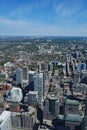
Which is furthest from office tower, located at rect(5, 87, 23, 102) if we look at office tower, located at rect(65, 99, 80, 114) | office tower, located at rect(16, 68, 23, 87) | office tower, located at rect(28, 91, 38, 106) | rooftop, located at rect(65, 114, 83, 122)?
rooftop, located at rect(65, 114, 83, 122)

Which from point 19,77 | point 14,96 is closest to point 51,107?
point 14,96

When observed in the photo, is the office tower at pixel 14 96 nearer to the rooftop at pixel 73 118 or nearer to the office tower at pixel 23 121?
the office tower at pixel 23 121

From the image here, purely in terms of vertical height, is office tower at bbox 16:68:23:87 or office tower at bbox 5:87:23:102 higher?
office tower at bbox 16:68:23:87

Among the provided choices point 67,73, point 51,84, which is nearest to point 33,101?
point 51,84

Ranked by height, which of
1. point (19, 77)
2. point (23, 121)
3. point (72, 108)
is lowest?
point (23, 121)

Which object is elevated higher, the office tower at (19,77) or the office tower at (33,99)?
the office tower at (19,77)

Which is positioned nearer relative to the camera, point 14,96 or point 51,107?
point 51,107

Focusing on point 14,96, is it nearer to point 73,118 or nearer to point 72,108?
point 72,108

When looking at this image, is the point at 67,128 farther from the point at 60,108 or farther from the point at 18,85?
the point at 18,85

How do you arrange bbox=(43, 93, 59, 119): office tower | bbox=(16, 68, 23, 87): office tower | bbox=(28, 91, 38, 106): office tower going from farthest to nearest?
bbox=(16, 68, 23, 87): office tower < bbox=(28, 91, 38, 106): office tower < bbox=(43, 93, 59, 119): office tower

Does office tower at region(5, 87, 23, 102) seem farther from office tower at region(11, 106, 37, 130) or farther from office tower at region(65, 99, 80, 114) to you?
office tower at region(65, 99, 80, 114)

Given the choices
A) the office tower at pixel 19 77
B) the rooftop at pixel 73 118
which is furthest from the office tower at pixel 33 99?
the office tower at pixel 19 77
